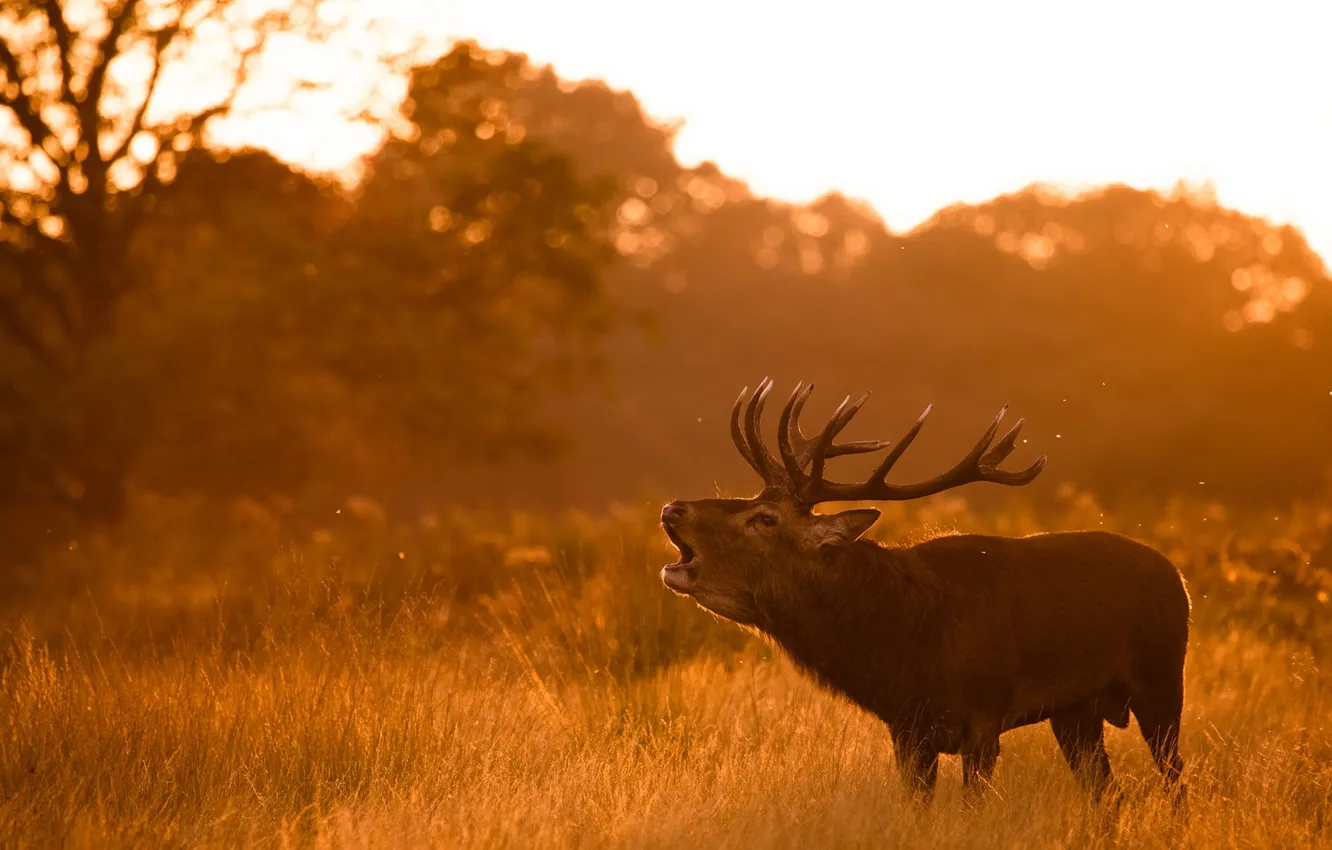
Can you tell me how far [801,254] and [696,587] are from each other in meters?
39.5

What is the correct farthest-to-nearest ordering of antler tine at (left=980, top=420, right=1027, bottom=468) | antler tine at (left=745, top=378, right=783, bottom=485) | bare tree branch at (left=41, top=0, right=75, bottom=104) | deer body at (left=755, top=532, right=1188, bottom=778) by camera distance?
bare tree branch at (left=41, top=0, right=75, bottom=104), antler tine at (left=980, top=420, right=1027, bottom=468), antler tine at (left=745, top=378, right=783, bottom=485), deer body at (left=755, top=532, right=1188, bottom=778)

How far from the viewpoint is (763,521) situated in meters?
6.57

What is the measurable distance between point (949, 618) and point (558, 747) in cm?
201

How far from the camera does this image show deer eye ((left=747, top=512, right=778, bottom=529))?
6.55 m

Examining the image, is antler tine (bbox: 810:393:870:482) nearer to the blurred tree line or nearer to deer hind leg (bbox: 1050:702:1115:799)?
deer hind leg (bbox: 1050:702:1115:799)

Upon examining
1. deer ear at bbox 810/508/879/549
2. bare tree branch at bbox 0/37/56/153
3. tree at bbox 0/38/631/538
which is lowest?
deer ear at bbox 810/508/879/549

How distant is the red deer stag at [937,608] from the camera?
246 inches

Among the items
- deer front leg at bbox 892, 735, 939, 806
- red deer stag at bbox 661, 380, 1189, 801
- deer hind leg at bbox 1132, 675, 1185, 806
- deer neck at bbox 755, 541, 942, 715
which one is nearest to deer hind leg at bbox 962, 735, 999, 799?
red deer stag at bbox 661, 380, 1189, 801

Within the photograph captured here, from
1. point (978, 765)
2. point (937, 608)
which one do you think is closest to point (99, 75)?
point (937, 608)

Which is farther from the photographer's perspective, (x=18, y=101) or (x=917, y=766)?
(x=18, y=101)

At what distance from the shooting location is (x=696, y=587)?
6.50 meters

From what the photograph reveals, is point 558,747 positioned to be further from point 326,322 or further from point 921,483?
point 326,322

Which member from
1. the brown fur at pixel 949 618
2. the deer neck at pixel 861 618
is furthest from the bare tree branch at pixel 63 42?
the deer neck at pixel 861 618

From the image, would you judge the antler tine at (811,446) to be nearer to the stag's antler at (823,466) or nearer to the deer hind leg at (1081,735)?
the stag's antler at (823,466)
